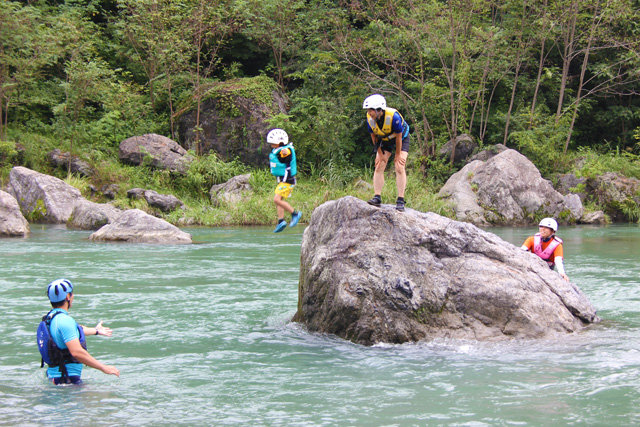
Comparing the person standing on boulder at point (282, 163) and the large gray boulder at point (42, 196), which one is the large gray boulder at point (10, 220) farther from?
the person standing on boulder at point (282, 163)

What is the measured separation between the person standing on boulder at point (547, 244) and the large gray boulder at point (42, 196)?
54.6 feet

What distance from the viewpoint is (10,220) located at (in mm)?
18531

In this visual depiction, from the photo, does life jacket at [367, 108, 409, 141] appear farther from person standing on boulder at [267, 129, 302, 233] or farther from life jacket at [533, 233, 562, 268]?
life jacket at [533, 233, 562, 268]

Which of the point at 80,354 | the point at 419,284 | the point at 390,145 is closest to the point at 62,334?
the point at 80,354

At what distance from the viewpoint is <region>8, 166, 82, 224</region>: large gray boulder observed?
21922mm

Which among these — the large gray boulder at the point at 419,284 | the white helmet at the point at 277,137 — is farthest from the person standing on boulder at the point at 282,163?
the large gray boulder at the point at 419,284

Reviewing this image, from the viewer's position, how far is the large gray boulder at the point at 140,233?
57.4 feet

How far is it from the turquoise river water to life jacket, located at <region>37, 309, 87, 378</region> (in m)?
0.35

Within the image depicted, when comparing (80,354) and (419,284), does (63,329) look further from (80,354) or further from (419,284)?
(419,284)

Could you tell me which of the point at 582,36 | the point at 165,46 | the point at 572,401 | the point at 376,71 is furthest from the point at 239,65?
the point at 572,401

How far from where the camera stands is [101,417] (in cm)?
566

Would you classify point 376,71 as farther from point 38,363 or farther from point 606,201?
point 38,363

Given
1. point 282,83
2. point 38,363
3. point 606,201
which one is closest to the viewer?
point 38,363

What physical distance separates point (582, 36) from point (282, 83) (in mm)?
13145
